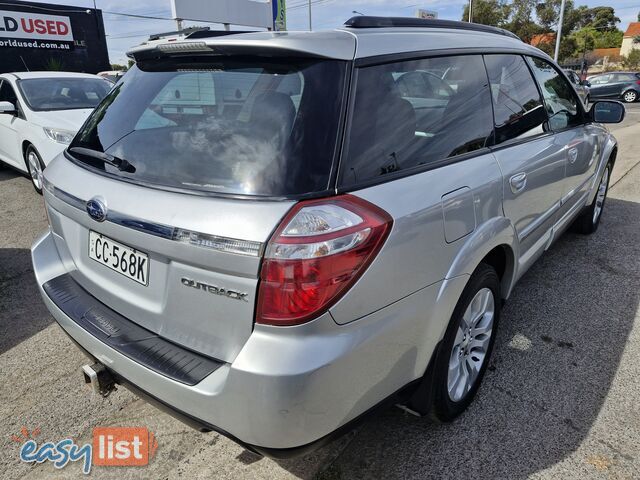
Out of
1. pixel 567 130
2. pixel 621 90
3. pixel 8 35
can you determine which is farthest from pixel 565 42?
pixel 567 130

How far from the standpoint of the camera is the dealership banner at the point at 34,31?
18.9m

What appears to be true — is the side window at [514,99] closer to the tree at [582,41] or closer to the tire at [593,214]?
the tire at [593,214]

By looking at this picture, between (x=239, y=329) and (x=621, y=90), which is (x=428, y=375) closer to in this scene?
(x=239, y=329)

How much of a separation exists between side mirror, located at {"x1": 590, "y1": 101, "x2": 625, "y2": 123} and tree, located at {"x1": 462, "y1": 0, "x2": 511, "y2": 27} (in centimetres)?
4424

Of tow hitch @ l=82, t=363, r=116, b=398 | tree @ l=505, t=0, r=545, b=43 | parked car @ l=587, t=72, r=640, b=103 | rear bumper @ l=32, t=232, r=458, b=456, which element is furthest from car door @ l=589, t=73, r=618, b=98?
tow hitch @ l=82, t=363, r=116, b=398

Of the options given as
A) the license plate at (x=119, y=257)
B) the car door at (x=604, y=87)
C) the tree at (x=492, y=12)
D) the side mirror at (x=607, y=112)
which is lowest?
the car door at (x=604, y=87)

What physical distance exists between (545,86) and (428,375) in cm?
232

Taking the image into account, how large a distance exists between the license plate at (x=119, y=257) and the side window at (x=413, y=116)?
2.59 ft

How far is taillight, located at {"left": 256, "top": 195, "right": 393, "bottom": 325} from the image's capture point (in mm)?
1430

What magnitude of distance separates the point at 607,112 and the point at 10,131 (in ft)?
23.6

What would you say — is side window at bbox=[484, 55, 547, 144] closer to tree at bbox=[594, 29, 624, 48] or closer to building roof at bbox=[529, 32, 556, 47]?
building roof at bbox=[529, 32, 556, 47]

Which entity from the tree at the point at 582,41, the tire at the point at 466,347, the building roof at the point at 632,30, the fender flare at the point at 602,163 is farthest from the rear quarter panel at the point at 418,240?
the building roof at the point at 632,30

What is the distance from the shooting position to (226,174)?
5.30 feet

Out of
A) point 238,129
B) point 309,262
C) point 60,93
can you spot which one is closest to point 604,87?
point 60,93
